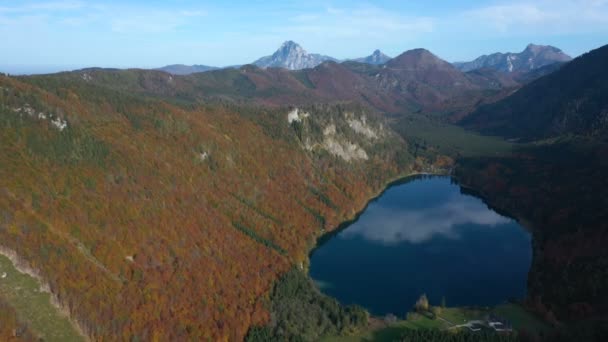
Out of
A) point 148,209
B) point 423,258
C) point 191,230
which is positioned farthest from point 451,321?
point 148,209

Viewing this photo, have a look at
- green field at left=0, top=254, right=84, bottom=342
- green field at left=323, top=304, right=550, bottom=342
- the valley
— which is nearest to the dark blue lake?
the valley

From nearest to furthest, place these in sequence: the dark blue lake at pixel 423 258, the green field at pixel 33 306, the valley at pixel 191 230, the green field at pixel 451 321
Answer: the green field at pixel 33 306
the valley at pixel 191 230
the green field at pixel 451 321
the dark blue lake at pixel 423 258

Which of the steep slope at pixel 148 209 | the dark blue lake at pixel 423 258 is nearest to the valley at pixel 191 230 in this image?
the steep slope at pixel 148 209

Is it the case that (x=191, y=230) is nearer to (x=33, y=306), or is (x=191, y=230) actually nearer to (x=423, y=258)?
(x=33, y=306)

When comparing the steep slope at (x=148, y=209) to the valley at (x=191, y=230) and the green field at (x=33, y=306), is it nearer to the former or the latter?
the valley at (x=191, y=230)

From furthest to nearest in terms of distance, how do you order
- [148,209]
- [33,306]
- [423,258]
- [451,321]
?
[423,258]
[148,209]
[451,321]
[33,306]

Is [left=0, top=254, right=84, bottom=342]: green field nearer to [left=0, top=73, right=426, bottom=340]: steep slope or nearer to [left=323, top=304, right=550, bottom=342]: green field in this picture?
[left=0, top=73, right=426, bottom=340]: steep slope

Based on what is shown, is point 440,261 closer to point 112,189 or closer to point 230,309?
point 230,309
